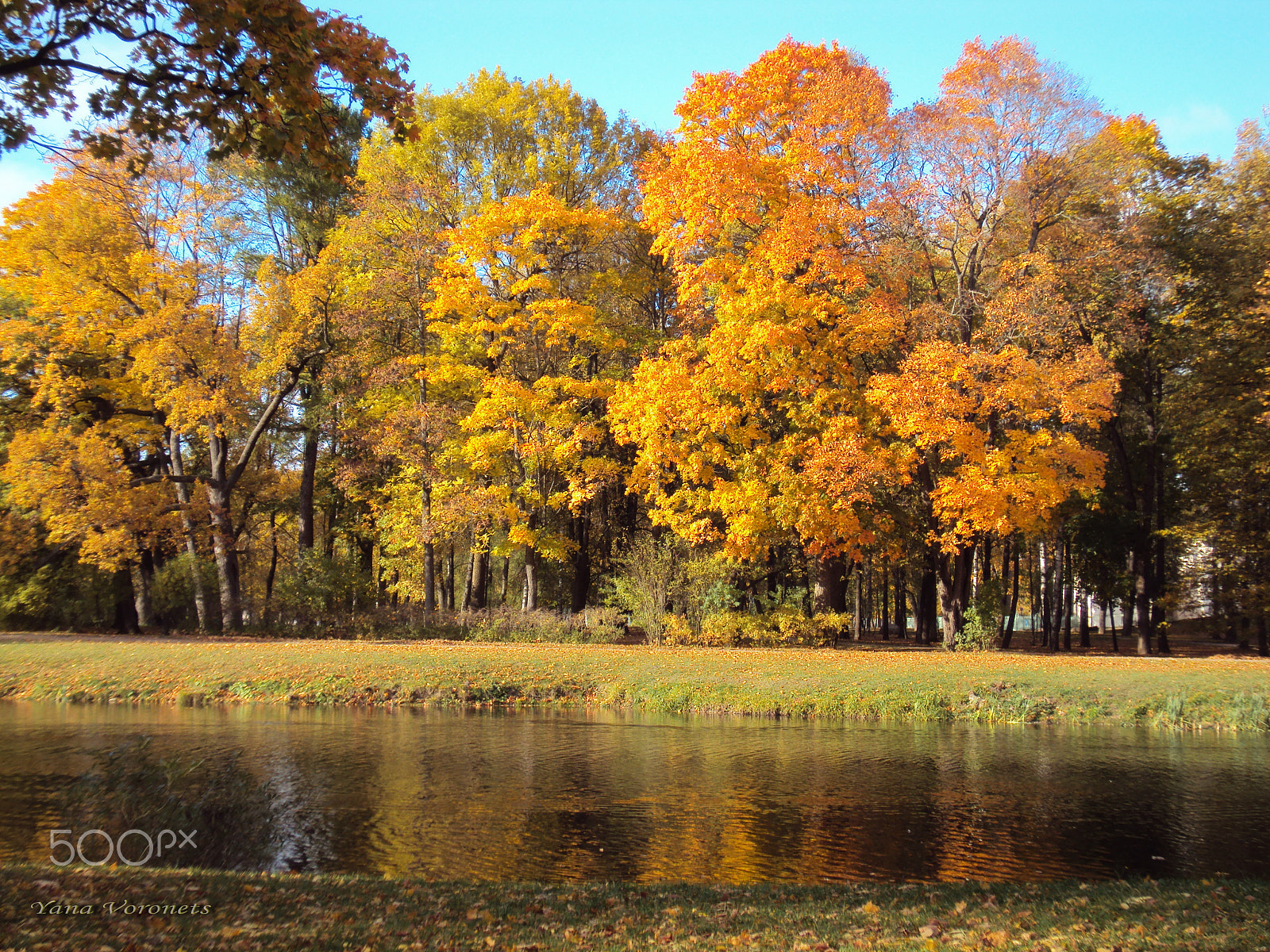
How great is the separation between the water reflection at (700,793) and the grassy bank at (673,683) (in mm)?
1050

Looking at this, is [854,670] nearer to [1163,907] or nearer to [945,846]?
[945,846]

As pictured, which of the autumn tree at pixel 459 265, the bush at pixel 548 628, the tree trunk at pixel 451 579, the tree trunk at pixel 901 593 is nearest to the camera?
the bush at pixel 548 628

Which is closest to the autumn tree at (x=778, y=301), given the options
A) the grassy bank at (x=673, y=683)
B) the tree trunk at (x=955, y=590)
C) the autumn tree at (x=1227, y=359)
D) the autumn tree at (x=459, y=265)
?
the tree trunk at (x=955, y=590)

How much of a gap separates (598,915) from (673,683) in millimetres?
12415

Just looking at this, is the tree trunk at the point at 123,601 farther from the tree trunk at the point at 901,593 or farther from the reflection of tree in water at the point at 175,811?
the tree trunk at the point at 901,593

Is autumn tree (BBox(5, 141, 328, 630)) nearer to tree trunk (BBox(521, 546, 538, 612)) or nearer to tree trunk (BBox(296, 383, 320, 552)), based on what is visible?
tree trunk (BBox(296, 383, 320, 552))

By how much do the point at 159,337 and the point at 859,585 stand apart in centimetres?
3056

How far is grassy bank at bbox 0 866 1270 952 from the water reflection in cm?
148

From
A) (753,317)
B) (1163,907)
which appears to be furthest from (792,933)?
(753,317)

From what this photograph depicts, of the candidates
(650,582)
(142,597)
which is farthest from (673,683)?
(142,597)

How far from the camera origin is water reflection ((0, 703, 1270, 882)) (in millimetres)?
8633

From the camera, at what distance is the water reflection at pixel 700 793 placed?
340 inches

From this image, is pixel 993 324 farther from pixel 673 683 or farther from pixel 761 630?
pixel 673 683

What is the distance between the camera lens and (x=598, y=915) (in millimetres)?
6215
